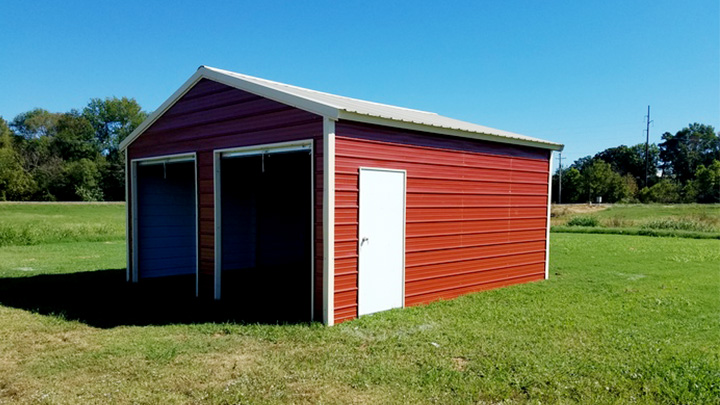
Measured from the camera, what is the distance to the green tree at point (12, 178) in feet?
121

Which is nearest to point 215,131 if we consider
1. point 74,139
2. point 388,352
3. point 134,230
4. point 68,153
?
point 134,230

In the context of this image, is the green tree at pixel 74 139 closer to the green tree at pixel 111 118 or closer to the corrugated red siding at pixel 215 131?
the green tree at pixel 111 118

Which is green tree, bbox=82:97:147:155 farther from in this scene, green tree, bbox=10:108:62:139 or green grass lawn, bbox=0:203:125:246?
green grass lawn, bbox=0:203:125:246

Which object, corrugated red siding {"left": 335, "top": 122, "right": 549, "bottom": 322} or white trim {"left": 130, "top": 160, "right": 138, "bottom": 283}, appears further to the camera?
white trim {"left": 130, "top": 160, "right": 138, "bottom": 283}

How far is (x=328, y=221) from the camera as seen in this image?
5.43 meters

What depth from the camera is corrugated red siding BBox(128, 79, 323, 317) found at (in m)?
5.65

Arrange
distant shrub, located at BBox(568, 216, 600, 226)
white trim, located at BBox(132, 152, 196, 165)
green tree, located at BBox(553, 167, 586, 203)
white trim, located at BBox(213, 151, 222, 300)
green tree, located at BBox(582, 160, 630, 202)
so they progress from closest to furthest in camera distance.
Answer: white trim, located at BBox(213, 151, 222, 300) → white trim, located at BBox(132, 152, 196, 165) → distant shrub, located at BBox(568, 216, 600, 226) → green tree, located at BBox(582, 160, 630, 202) → green tree, located at BBox(553, 167, 586, 203)

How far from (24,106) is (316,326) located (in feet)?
200

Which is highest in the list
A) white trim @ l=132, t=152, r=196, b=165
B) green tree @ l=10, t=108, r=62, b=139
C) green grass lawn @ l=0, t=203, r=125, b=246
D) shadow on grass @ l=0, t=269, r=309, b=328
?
green tree @ l=10, t=108, r=62, b=139

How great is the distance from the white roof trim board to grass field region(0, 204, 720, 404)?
2.45m

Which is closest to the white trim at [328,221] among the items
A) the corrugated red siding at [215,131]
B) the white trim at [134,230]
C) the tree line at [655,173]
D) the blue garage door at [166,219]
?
the corrugated red siding at [215,131]

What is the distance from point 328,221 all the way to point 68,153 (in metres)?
52.7

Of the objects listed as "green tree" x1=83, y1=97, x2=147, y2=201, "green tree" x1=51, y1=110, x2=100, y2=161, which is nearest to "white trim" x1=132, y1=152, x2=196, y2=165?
"green tree" x1=83, y1=97, x2=147, y2=201

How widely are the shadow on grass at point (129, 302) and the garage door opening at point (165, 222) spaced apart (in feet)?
0.89
